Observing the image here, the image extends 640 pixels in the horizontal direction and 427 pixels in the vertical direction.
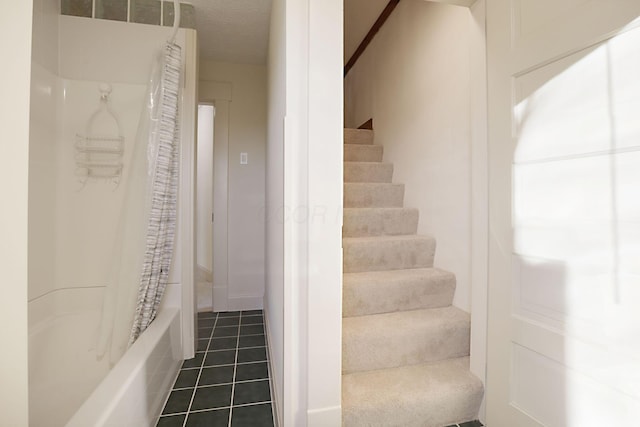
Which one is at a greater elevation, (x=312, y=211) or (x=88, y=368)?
(x=312, y=211)

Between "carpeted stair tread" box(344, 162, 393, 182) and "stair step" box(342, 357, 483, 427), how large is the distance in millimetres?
1604

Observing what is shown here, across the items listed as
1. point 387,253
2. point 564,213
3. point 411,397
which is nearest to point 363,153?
point 387,253

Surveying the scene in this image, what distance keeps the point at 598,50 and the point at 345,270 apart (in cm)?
153

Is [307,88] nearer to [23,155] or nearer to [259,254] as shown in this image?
[23,155]

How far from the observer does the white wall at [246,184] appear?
302 cm

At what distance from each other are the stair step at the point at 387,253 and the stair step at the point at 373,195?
0.44 meters

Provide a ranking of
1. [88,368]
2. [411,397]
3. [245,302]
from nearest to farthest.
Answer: [411,397] → [88,368] → [245,302]

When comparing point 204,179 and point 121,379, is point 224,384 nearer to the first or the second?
point 121,379

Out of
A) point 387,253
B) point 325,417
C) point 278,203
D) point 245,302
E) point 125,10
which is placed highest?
point 125,10

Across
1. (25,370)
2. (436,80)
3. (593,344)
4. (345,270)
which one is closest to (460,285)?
(345,270)

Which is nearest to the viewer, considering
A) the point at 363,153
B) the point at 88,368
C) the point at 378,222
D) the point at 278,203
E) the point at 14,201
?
the point at 14,201

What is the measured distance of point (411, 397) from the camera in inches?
50.9

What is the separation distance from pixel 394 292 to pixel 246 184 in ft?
6.55

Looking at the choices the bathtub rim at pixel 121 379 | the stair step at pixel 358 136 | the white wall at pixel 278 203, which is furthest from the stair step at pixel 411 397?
the stair step at pixel 358 136
